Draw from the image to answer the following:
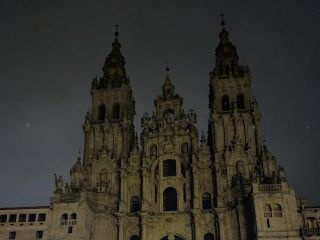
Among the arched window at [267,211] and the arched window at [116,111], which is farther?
the arched window at [116,111]

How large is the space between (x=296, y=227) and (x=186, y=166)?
16.1 m

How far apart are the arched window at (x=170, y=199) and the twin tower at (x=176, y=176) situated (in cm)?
12

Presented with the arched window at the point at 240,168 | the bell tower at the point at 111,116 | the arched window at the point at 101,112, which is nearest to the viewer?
the arched window at the point at 240,168

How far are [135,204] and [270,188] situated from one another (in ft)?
56.4

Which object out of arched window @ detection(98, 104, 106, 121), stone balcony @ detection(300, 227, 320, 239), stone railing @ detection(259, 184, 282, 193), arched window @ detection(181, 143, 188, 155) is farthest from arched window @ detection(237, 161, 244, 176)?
arched window @ detection(98, 104, 106, 121)

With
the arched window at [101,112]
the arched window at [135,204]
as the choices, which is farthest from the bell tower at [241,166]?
the arched window at [101,112]

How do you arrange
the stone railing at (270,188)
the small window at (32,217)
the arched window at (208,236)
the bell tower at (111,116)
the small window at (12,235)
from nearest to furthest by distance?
the stone railing at (270,188)
the small window at (12,235)
the arched window at (208,236)
the small window at (32,217)
the bell tower at (111,116)

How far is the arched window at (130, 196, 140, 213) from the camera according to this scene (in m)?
55.7

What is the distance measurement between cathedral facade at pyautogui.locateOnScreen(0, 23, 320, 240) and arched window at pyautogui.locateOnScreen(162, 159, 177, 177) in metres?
0.13

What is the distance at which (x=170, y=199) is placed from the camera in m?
55.8

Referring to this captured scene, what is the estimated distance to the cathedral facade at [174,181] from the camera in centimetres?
4991

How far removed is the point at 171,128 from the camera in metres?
59.7

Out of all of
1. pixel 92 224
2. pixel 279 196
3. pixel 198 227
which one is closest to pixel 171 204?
pixel 198 227

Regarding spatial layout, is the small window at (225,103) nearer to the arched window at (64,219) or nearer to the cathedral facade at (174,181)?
the cathedral facade at (174,181)
